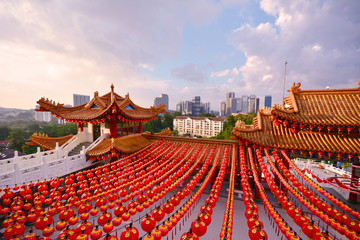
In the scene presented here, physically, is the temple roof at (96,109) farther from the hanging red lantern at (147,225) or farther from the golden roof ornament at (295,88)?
the golden roof ornament at (295,88)

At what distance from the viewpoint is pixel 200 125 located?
65125mm

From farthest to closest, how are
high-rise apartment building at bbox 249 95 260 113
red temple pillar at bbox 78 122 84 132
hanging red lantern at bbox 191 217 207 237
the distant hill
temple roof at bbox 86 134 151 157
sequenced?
high-rise apartment building at bbox 249 95 260 113 → the distant hill → red temple pillar at bbox 78 122 84 132 → temple roof at bbox 86 134 151 157 → hanging red lantern at bbox 191 217 207 237

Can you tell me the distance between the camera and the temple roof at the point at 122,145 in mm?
9381

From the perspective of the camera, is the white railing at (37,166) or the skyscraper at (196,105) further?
the skyscraper at (196,105)

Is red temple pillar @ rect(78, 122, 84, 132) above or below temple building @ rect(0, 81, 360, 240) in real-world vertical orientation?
above

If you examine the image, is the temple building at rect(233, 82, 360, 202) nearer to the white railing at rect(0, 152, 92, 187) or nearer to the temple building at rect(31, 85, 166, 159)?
the temple building at rect(31, 85, 166, 159)

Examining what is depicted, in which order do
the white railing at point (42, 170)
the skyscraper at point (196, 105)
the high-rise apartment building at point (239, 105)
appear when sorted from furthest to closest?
the high-rise apartment building at point (239, 105) < the skyscraper at point (196, 105) < the white railing at point (42, 170)

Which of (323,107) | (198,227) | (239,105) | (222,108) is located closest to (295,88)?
(323,107)

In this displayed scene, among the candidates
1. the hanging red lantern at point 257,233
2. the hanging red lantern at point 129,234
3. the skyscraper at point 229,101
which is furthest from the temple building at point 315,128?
the skyscraper at point 229,101

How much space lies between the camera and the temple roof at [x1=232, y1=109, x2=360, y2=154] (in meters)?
7.35

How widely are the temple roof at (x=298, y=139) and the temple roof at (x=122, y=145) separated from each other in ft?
22.4

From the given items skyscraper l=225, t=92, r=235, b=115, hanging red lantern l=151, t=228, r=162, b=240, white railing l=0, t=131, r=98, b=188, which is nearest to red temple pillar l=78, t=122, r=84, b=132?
white railing l=0, t=131, r=98, b=188

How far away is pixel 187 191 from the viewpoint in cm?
620

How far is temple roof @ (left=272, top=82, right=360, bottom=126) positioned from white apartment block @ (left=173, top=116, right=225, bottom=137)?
5049 cm
